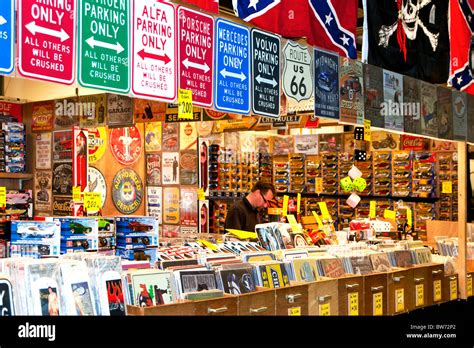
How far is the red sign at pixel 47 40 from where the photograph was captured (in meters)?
3.62

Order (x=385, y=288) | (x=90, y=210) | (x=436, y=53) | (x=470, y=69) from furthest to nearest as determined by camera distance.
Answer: (x=470, y=69)
(x=436, y=53)
(x=90, y=210)
(x=385, y=288)

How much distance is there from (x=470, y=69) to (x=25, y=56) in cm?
624

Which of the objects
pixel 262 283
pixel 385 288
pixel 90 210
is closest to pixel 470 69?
pixel 385 288

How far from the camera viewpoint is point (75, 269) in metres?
3.16

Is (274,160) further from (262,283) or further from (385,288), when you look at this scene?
(262,283)

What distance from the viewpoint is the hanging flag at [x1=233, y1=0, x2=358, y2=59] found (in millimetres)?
5199

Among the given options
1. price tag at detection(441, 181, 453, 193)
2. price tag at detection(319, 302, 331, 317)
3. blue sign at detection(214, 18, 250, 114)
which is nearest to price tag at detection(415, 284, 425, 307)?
price tag at detection(319, 302, 331, 317)

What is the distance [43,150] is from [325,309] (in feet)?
17.9

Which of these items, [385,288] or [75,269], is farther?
[385,288]

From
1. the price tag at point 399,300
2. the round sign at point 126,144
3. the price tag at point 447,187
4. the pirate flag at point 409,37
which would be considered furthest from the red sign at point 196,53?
the price tag at point 447,187

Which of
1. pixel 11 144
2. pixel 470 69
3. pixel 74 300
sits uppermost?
pixel 470 69

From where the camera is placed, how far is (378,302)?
198 inches

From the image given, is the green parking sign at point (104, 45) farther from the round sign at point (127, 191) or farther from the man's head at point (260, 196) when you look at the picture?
the round sign at point (127, 191)

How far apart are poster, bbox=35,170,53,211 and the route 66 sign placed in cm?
410
